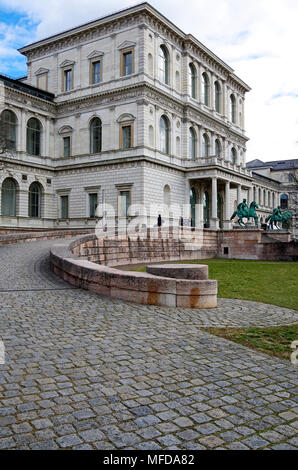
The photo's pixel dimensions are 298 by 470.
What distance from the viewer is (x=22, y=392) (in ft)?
15.1

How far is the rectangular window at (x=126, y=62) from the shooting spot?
41125 mm

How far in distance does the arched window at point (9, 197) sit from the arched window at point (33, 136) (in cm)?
434

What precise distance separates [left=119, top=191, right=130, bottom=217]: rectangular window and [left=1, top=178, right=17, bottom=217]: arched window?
9.91 metres

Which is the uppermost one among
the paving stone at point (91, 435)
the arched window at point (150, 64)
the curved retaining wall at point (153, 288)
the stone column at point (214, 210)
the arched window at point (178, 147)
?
the arched window at point (150, 64)

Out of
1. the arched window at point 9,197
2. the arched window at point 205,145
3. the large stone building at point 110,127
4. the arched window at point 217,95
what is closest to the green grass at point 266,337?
the large stone building at point 110,127

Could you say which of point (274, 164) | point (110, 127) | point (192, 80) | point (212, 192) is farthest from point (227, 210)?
point (274, 164)

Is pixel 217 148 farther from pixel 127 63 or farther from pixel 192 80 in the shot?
pixel 127 63

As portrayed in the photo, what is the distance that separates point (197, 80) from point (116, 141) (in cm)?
1315

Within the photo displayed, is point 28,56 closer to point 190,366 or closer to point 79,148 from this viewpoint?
point 79,148

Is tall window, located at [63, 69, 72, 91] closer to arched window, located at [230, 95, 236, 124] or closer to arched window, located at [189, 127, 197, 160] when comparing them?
arched window, located at [189, 127, 197, 160]

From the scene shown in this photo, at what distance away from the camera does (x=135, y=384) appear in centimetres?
496

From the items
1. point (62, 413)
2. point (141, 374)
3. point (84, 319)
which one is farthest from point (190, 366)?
point (84, 319)

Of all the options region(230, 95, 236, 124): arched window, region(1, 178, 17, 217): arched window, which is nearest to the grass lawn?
region(1, 178, 17, 217): arched window

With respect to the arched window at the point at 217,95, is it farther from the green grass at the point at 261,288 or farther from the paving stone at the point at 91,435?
the paving stone at the point at 91,435
